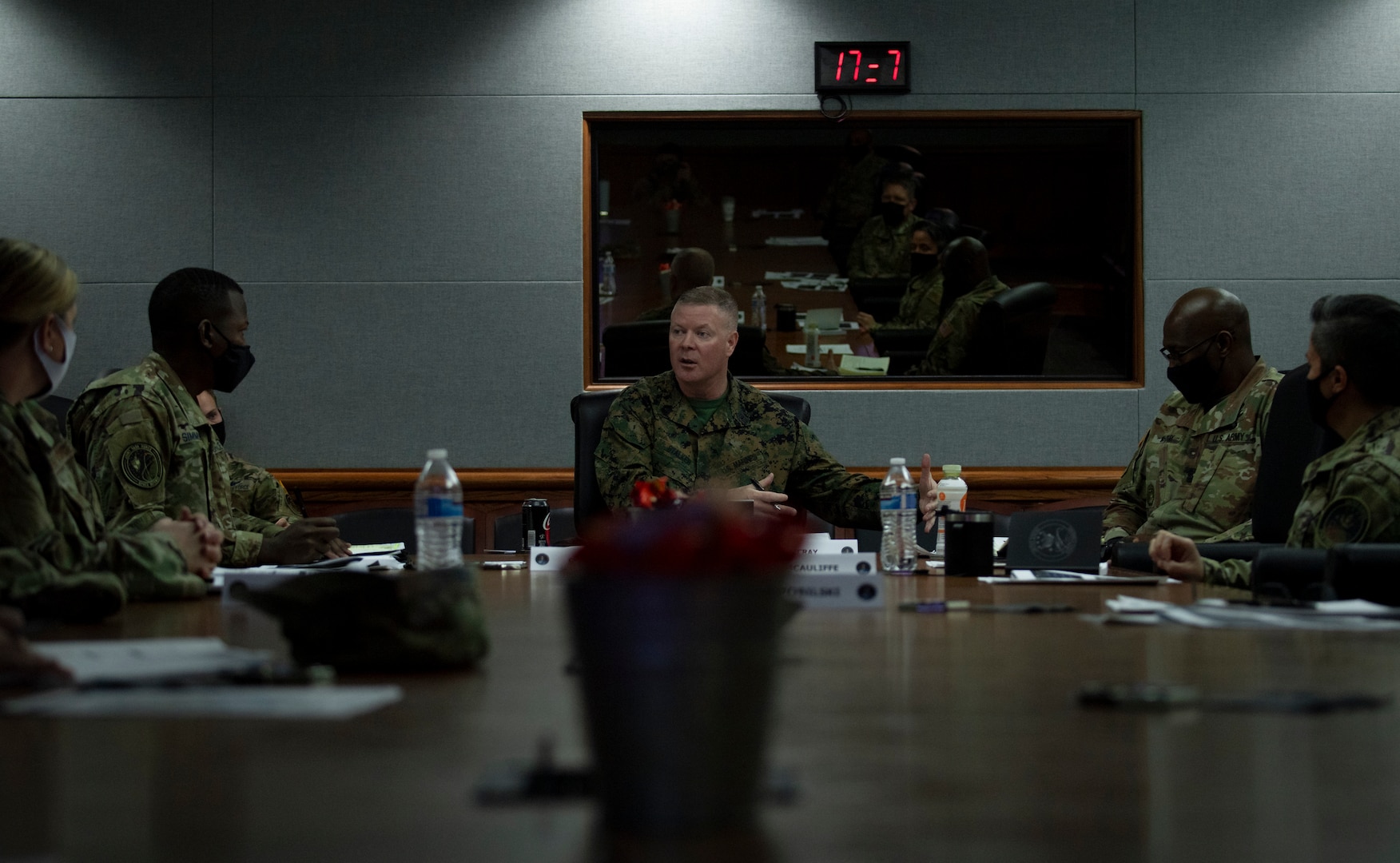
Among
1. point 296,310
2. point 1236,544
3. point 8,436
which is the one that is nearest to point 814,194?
point 296,310

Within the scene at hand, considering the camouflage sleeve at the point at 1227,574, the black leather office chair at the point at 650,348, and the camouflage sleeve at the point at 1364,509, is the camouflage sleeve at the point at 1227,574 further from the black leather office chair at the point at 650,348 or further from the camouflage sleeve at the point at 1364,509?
the black leather office chair at the point at 650,348

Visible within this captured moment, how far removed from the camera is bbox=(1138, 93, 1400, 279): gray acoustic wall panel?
5480mm

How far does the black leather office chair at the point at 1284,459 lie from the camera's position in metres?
3.31

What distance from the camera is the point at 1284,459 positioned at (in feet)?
11.0

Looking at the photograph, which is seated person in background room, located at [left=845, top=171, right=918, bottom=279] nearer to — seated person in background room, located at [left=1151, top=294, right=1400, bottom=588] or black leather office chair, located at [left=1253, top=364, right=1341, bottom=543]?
black leather office chair, located at [left=1253, top=364, right=1341, bottom=543]

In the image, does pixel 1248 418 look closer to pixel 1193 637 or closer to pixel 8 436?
pixel 1193 637

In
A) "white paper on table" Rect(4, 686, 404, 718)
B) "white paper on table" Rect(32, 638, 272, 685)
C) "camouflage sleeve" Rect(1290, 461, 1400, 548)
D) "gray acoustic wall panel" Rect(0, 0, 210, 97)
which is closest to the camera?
"white paper on table" Rect(4, 686, 404, 718)

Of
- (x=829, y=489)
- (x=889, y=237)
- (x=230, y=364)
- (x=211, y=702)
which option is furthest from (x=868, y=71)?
(x=211, y=702)

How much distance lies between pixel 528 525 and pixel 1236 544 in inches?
77.4

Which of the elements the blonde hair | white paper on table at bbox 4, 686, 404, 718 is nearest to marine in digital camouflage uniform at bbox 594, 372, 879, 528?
the blonde hair

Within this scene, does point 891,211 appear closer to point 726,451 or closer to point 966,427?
point 966,427

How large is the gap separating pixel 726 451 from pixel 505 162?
2.15 m

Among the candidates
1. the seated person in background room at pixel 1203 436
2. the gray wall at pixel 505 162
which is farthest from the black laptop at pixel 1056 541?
the gray wall at pixel 505 162

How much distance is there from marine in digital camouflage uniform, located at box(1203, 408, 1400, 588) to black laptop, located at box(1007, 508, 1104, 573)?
0.73 feet
